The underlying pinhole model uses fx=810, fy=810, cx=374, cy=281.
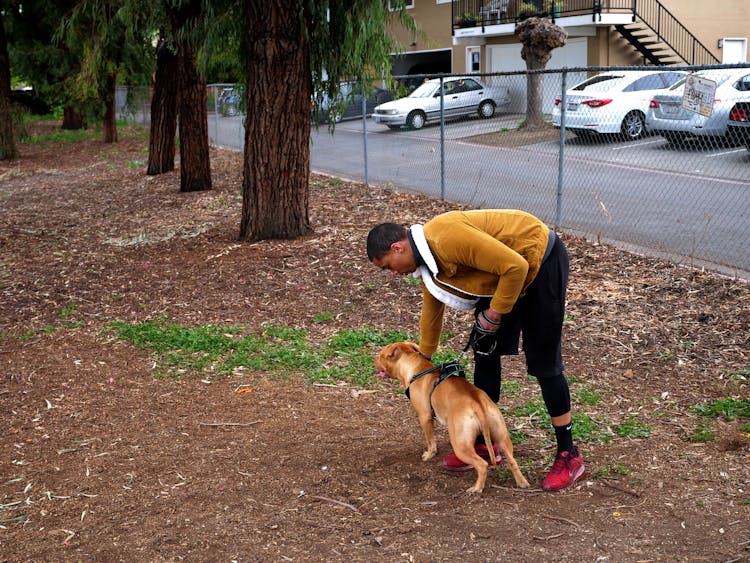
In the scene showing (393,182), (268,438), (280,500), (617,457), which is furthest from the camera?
(393,182)

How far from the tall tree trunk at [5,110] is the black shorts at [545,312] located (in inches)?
771

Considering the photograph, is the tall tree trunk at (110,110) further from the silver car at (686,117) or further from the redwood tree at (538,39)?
the silver car at (686,117)

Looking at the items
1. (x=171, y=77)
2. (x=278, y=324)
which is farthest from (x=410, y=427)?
(x=171, y=77)

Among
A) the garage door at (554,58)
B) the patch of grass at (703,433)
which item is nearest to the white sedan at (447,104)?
the garage door at (554,58)

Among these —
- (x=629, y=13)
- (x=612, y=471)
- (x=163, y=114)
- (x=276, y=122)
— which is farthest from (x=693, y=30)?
(x=612, y=471)

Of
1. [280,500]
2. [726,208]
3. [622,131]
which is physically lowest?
[280,500]

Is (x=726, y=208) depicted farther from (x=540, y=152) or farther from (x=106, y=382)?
(x=106, y=382)

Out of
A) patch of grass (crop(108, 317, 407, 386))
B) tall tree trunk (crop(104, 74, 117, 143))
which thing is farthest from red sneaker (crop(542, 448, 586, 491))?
tall tree trunk (crop(104, 74, 117, 143))

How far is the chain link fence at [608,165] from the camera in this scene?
7.58 metres

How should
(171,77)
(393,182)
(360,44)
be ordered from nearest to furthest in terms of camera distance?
(360,44) < (393,182) < (171,77)

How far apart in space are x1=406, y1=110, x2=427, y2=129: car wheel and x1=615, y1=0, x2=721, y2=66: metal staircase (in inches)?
515

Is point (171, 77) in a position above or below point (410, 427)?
above

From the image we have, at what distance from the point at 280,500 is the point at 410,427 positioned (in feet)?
3.48

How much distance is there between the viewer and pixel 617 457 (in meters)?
4.08
